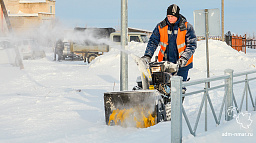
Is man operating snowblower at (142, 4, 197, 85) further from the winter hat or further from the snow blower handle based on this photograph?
the snow blower handle

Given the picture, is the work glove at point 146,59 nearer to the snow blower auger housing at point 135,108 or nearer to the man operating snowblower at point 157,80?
the man operating snowblower at point 157,80

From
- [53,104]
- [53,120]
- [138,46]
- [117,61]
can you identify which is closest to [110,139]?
[53,120]

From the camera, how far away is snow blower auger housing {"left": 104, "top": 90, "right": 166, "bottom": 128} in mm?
4707

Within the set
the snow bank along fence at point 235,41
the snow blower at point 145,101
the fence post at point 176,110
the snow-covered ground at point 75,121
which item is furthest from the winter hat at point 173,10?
the snow bank along fence at point 235,41

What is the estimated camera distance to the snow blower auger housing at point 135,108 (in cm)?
471

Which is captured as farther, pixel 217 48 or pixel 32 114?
pixel 217 48

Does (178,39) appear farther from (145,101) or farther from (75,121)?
(75,121)

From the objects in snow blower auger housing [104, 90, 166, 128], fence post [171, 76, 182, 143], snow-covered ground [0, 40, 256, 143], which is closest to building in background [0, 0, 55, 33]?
snow-covered ground [0, 40, 256, 143]

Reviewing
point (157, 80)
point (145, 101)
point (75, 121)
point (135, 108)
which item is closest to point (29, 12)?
point (75, 121)

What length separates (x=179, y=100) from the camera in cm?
356

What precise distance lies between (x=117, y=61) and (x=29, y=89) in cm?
630

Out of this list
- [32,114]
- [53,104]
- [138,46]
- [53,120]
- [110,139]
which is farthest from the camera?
[138,46]

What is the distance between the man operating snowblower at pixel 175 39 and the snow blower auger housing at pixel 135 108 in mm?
630

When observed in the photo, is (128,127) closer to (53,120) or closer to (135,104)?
(135,104)
